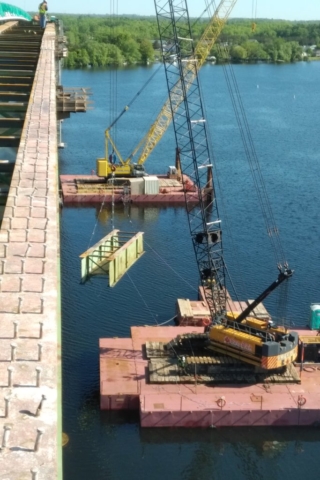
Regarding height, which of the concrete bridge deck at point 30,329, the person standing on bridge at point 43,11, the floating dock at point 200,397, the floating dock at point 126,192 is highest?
the person standing on bridge at point 43,11

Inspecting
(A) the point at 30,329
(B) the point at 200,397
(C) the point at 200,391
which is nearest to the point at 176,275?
(C) the point at 200,391

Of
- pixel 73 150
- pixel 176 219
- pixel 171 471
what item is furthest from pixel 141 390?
pixel 73 150

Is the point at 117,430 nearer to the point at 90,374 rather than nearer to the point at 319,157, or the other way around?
the point at 90,374

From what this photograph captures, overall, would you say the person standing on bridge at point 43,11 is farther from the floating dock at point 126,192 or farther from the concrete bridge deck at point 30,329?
the concrete bridge deck at point 30,329

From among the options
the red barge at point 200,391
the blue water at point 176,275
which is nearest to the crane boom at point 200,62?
the blue water at point 176,275

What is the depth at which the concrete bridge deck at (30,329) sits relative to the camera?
7.52 metres

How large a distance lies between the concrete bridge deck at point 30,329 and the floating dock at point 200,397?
9.62 meters

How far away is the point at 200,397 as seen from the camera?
2603 centimetres

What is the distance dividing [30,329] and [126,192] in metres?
45.6

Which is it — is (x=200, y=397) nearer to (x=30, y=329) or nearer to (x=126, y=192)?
(x=30, y=329)

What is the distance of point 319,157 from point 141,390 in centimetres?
4791

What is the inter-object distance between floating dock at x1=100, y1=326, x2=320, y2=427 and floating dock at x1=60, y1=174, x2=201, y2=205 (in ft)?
88.9

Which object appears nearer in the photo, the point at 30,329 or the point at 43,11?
the point at 30,329

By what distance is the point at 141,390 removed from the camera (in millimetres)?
26125
